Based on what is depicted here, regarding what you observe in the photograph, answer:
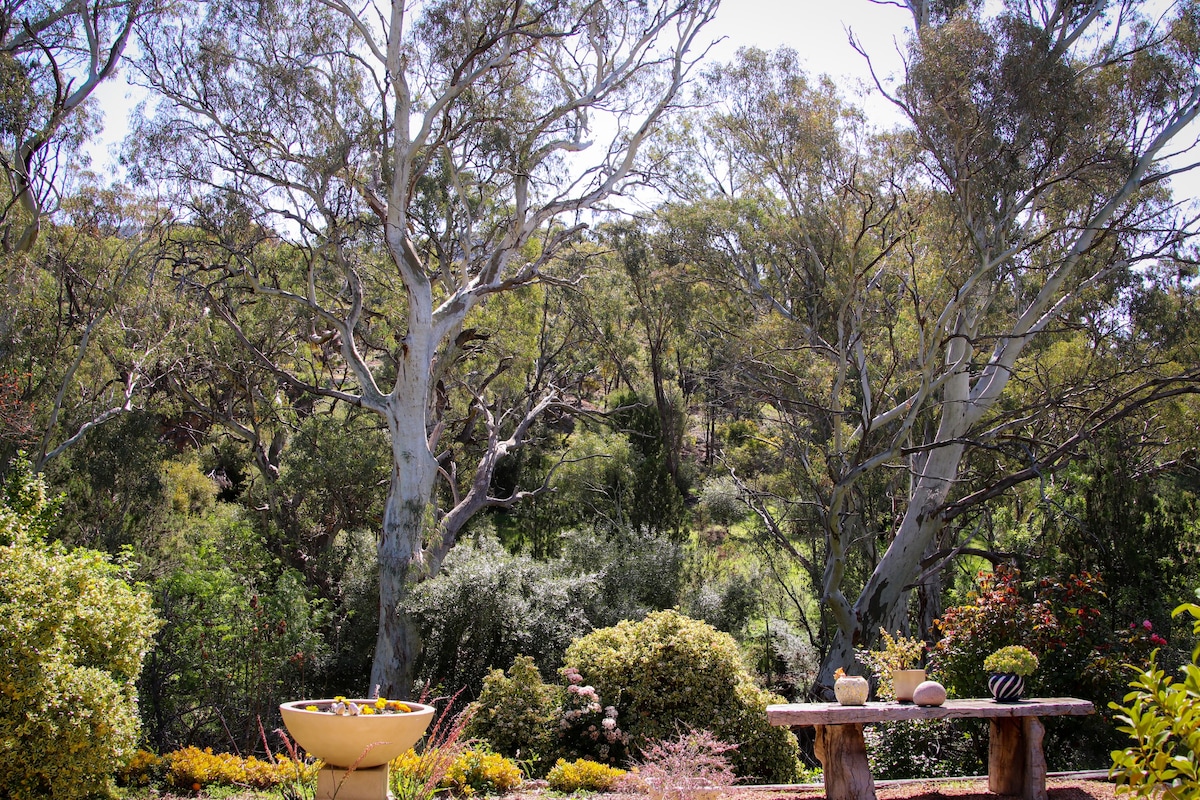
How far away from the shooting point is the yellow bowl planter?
435cm

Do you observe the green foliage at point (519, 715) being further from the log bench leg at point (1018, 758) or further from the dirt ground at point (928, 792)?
the log bench leg at point (1018, 758)

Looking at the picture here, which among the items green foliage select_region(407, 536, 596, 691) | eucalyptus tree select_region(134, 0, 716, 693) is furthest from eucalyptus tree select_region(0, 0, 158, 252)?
green foliage select_region(407, 536, 596, 691)

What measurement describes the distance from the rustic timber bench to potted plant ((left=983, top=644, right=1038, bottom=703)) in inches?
2.5

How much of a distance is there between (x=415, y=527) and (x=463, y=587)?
4.81 feet

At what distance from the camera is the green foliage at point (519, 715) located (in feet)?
24.8

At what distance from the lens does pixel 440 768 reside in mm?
4965

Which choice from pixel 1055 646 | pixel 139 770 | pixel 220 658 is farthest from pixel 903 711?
pixel 220 658

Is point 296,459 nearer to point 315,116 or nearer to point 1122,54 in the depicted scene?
point 315,116

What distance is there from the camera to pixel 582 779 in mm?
6398

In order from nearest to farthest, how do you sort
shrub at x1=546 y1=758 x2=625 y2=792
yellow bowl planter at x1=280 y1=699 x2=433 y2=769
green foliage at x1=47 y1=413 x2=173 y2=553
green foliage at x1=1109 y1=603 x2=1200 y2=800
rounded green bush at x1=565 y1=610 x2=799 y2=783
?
green foliage at x1=1109 y1=603 x2=1200 y2=800 → yellow bowl planter at x1=280 y1=699 x2=433 y2=769 → shrub at x1=546 y1=758 x2=625 y2=792 → rounded green bush at x1=565 y1=610 x2=799 y2=783 → green foliage at x1=47 y1=413 x2=173 y2=553

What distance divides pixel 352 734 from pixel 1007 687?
401 centimetres

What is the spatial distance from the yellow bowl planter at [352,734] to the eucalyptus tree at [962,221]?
6.81m

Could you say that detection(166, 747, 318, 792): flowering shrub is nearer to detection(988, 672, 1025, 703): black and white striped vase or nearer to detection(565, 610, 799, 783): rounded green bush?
detection(565, 610, 799, 783): rounded green bush

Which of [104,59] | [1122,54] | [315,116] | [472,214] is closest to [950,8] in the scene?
[1122,54]
